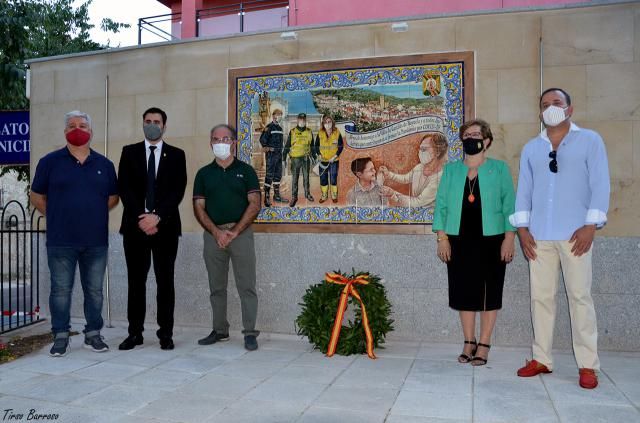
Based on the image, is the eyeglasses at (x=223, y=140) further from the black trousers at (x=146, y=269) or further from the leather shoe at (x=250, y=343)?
the leather shoe at (x=250, y=343)

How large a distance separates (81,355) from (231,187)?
6.03 feet

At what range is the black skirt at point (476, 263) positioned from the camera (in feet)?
14.3

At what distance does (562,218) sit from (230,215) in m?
2.66

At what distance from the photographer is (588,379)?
374 centimetres

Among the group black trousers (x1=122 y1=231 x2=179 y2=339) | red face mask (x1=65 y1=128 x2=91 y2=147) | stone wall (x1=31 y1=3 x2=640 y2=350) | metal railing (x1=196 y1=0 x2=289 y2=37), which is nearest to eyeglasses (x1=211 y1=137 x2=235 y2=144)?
stone wall (x1=31 y1=3 x2=640 y2=350)

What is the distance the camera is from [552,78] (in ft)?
16.0

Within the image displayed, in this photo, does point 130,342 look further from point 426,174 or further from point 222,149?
point 426,174

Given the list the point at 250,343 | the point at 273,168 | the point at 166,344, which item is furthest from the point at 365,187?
the point at 166,344

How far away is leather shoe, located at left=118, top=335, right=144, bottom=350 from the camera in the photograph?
484cm

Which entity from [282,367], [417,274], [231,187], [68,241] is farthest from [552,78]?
[68,241]

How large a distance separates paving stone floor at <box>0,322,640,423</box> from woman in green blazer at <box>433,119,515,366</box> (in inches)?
17.0

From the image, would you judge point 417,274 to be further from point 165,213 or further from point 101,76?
point 101,76

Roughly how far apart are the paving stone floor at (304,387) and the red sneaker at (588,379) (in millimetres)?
62

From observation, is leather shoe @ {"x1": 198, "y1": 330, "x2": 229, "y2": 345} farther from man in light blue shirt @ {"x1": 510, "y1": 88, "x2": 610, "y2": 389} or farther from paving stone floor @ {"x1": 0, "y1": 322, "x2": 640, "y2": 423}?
man in light blue shirt @ {"x1": 510, "y1": 88, "x2": 610, "y2": 389}
